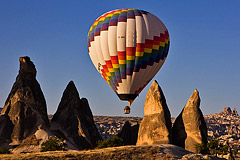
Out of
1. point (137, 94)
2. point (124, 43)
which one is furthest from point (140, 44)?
point (137, 94)

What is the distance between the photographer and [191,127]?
50281 millimetres

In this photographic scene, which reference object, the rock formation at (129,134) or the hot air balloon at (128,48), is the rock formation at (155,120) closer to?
the hot air balloon at (128,48)

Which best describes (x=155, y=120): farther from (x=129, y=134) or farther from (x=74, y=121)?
(x=74, y=121)

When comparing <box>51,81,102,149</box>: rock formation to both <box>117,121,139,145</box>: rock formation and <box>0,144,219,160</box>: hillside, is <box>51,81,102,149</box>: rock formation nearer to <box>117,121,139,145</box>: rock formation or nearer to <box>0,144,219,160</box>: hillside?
<box>117,121,139,145</box>: rock formation

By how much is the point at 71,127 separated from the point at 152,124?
750 inches

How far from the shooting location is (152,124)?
167ft

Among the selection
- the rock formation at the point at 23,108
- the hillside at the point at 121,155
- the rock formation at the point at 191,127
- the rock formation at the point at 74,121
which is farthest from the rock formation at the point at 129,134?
the hillside at the point at 121,155

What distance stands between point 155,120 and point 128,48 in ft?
31.9

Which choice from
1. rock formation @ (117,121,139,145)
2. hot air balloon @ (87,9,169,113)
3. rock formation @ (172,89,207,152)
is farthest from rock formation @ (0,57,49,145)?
rock formation @ (172,89,207,152)

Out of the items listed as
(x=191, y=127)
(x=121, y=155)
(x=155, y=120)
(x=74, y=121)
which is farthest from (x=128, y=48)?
(x=74, y=121)

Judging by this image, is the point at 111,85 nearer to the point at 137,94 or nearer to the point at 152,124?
the point at 137,94

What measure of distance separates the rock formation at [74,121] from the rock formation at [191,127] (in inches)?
695

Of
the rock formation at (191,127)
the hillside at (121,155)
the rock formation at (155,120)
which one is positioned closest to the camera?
the hillside at (121,155)

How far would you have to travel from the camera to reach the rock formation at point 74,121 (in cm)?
6481
